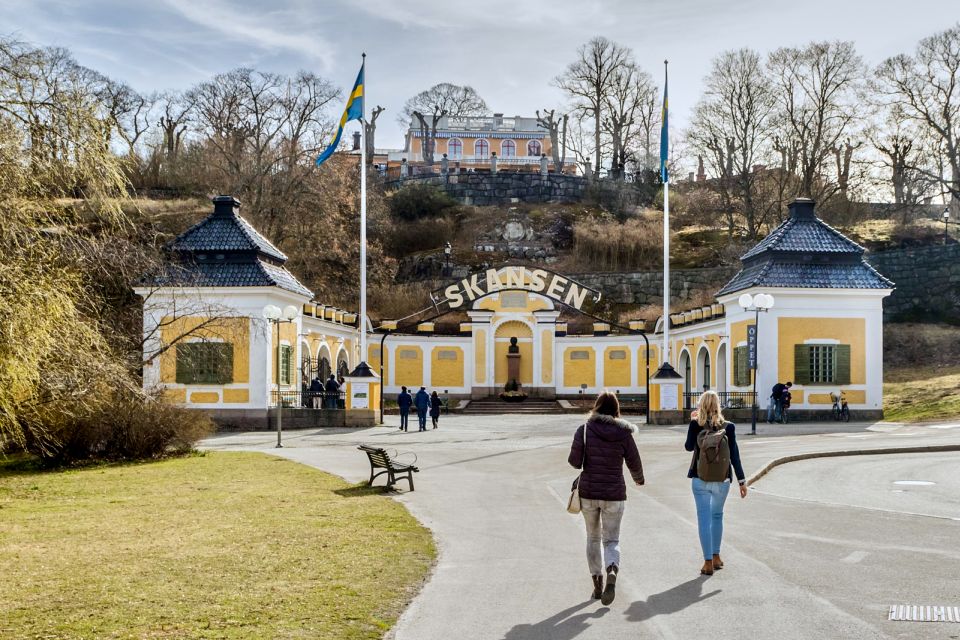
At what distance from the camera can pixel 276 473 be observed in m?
19.0

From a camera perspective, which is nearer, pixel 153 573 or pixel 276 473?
pixel 153 573

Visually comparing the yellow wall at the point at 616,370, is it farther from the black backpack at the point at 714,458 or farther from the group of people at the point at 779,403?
the black backpack at the point at 714,458

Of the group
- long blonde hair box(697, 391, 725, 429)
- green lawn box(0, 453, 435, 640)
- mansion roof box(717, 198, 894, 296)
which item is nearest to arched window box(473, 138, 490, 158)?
mansion roof box(717, 198, 894, 296)

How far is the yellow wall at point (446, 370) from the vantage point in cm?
5156

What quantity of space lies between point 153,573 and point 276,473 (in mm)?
9613

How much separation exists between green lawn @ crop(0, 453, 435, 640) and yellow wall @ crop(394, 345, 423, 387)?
32559mm

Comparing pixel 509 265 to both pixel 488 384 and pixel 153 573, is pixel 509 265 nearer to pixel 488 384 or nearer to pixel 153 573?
pixel 488 384

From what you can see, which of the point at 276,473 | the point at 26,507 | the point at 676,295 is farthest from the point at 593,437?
the point at 676,295

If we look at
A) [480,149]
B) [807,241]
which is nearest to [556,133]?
[480,149]

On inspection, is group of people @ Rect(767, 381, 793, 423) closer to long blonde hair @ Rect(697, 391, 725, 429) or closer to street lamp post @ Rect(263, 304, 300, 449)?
street lamp post @ Rect(263, 304, 300, 449)

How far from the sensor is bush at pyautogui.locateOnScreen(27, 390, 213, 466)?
20984 millimetres

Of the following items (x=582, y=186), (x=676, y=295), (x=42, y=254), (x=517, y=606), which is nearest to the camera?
(x=517, y=606)

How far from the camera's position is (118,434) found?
2167 cm

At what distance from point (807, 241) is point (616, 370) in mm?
16705
